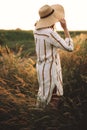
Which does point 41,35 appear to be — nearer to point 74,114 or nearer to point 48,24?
point 48,24

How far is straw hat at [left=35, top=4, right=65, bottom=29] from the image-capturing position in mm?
8289

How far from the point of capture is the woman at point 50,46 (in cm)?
822

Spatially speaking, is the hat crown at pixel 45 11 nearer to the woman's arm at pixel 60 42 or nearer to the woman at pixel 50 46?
the woman at pixel 50 46

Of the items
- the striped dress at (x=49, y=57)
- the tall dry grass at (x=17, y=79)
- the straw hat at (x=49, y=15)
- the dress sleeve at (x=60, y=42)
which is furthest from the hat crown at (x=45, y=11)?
the tall dry grass at (x=17, y=79)

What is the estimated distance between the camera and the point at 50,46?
27.1 ft

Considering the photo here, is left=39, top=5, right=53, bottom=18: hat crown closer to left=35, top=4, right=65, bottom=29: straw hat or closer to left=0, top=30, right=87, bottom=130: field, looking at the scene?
left=35, top=4, right=65, bottom=29: straw hat

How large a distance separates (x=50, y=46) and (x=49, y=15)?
46cm

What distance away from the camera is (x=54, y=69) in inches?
328

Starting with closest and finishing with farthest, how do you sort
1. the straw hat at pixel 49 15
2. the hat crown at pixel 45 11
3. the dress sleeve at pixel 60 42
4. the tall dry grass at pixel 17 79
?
1. the dress sleeve at pixel 60 42
2. the straw hat at pixel 49 15
3. the hat crown at pixel 45 11
4. the tall dry grass at pixel 17 79

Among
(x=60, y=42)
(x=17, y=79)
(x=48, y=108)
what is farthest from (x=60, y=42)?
(x=17, y=79)

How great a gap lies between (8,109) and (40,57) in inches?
45.9

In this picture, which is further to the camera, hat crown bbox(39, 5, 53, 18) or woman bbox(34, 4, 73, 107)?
hat crown bbox(39, 5, 53, 18)

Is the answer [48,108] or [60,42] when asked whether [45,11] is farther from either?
[48,108]

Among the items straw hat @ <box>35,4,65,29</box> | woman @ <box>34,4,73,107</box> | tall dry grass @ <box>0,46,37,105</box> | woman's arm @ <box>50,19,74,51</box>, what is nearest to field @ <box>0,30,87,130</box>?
tall dry grass @ <box>0,46,37,105</box>
